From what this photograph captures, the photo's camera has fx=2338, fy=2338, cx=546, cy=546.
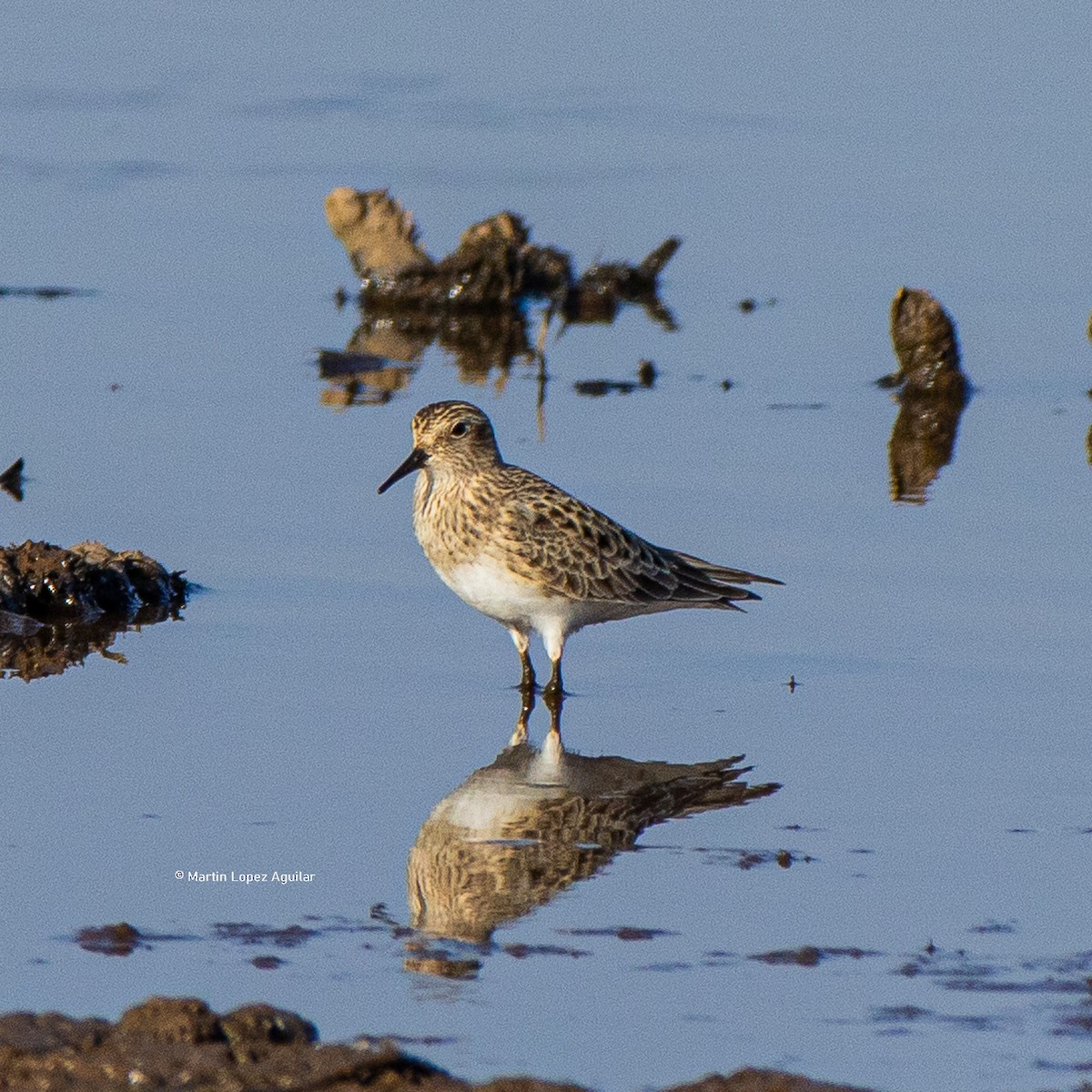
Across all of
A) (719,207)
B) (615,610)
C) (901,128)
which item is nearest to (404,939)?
(615,610)

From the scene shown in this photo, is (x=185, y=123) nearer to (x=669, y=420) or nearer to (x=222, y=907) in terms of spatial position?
(x=669, y=420)

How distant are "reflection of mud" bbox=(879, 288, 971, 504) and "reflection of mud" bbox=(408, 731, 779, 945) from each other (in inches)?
197

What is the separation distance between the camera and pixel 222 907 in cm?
609

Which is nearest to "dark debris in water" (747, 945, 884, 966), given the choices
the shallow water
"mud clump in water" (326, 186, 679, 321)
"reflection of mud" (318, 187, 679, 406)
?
the shallow water

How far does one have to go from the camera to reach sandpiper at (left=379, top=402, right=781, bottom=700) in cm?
848

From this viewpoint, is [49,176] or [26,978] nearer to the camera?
[26,978]

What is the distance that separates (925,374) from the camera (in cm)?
1307

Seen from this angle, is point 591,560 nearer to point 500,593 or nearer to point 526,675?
point 500,593

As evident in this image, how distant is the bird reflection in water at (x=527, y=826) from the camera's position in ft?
20.0

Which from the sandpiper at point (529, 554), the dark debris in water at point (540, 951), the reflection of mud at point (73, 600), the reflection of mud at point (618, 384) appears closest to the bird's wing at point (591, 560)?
the sandpiper at point (529, 554)

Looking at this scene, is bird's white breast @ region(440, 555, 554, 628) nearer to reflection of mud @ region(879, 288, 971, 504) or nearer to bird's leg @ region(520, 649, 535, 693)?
bird's leg @ region(520, 649, 535, 693)

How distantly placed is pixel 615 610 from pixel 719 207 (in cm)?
853

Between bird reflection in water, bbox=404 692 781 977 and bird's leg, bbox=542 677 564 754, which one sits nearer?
bird reflection in water, bbox=404 692 781 977

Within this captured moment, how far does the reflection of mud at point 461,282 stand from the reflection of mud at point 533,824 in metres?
6.69
